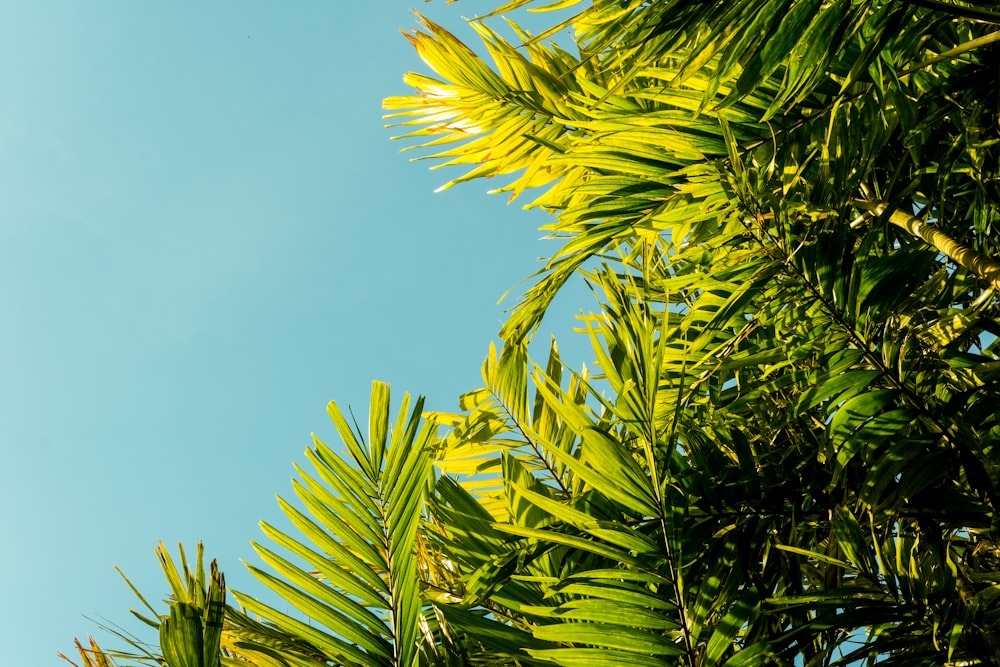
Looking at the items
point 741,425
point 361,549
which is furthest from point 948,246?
point 361,549

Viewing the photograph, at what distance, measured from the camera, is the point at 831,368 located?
2.91 ft

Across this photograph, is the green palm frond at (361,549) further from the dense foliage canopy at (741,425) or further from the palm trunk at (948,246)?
the palm trunk at (948,246)

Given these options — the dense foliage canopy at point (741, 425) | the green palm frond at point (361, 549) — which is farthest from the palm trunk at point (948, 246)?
the green palm frond at point (361, 549)

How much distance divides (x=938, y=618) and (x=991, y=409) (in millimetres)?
227

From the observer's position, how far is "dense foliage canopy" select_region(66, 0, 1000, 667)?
27.8 inches

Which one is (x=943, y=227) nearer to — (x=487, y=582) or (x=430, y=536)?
(x=487, y=582)

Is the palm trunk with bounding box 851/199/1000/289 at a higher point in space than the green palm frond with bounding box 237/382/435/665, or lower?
higher

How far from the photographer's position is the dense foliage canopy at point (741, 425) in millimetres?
706

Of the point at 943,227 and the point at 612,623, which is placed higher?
the point at 943,227

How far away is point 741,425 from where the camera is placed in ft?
3.73

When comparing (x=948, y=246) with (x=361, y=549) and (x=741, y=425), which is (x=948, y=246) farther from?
(x=361, y=549)

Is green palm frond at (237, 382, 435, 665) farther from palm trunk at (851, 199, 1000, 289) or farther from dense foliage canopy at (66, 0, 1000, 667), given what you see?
palm trunk at (851, 199, 1000, 289)

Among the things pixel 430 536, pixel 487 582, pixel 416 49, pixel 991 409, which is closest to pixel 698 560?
pixel 487 582

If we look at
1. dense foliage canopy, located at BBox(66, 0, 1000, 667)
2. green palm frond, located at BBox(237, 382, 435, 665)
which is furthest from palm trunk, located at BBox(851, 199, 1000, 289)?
green palm frond, located at BBox(237, 382, 435, 665)
